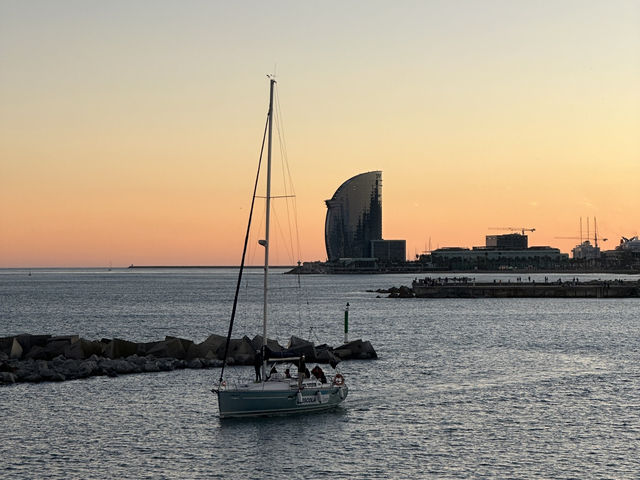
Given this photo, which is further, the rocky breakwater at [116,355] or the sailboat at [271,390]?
the rocky breakwater at [116,355]

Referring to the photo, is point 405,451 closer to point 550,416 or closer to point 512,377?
point 550,416

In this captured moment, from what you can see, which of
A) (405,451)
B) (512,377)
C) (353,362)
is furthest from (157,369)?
(405,451)

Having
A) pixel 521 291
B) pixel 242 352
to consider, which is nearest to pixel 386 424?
pixel 242 352

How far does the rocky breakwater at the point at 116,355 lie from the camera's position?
49.5 m

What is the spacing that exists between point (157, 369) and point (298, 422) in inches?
687

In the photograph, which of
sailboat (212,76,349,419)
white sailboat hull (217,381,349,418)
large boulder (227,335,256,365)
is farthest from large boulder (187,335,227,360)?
white sailboat hull (217,381,349,418)

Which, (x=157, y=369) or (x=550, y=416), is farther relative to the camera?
(x=157, y=369)

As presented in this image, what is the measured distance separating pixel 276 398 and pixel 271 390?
0.41 meters

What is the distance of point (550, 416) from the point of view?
37.2 meters

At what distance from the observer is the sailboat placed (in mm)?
36500

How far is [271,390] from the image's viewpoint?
37.0 metres

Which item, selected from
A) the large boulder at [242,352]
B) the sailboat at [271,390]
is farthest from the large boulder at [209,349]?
the sailboat at [271,390]

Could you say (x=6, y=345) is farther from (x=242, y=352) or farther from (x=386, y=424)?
(x=386, y=424)

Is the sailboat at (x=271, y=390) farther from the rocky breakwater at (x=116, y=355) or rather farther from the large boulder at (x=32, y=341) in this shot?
the large boulder at (x=32, y=341)
